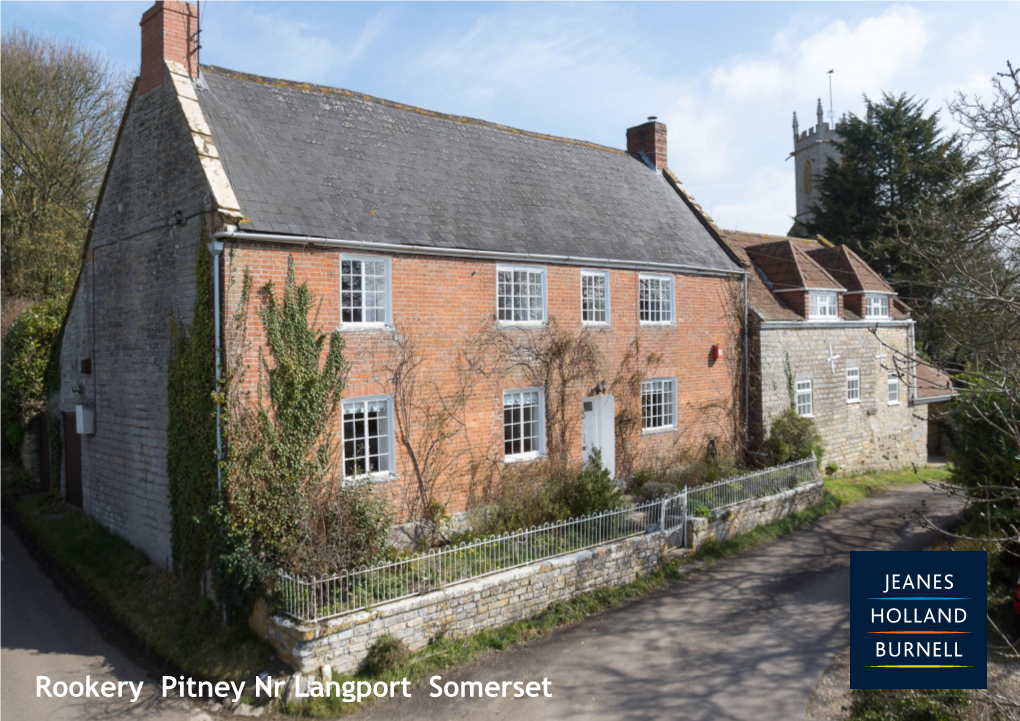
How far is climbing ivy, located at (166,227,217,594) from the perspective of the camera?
12312 millimetres

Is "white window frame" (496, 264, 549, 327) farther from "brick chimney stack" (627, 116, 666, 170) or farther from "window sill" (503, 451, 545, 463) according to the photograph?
"brick chimney stack" (627, 116, 666, 170)

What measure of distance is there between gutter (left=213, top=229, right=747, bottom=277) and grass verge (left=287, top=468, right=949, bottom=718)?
732 centimetres

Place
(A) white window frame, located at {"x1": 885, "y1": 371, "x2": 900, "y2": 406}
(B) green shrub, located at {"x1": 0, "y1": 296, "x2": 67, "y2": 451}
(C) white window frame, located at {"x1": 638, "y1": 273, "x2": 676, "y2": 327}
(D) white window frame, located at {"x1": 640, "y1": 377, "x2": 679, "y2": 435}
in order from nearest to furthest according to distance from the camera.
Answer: (C) white window frame, located at {"x1": 638, "y1": 273, "x2": 676, "y2": 327} < (D) white window frame, located at {"x1": 640, "y1": 377, "x2": 679, "y2": 435} < (B) green shrub, located at {"x1": 0, "y1": 296, "x2": 67, "y2": 451} < (A) white window frame, located at {"x1": 885, "y1": 371, "x2": 900, "y2": 406}

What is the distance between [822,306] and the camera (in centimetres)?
2498

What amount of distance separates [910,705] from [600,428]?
10.1 metres

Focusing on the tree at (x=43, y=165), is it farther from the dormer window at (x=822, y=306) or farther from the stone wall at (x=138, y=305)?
the dormer window at (x=822, y=306)

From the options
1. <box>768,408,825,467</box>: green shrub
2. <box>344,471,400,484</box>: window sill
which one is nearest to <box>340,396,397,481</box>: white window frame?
<box>344,471,400,484</box>: window sill

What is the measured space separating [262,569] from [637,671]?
6086 millimetres

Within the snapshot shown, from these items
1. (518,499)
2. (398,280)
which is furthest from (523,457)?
(398,280)

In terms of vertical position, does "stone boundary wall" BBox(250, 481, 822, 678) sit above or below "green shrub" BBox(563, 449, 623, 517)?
below

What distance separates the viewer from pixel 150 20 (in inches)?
576

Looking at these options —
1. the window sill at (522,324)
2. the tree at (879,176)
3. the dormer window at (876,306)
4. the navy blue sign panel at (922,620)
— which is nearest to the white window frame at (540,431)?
the window sill at (522,324)

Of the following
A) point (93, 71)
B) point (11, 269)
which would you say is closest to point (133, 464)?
point (11, 269)

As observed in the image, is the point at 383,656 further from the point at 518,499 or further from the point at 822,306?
the point at 822,306
